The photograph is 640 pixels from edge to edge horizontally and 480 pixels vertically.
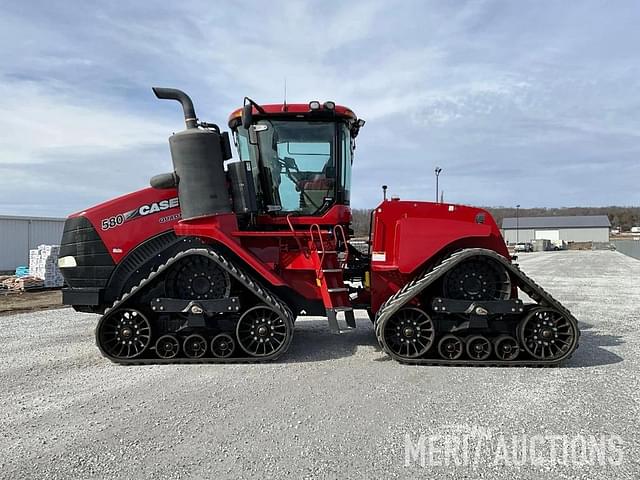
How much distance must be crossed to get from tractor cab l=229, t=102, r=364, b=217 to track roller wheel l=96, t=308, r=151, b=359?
198cm

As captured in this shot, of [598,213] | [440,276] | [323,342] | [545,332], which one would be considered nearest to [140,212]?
[323,342]

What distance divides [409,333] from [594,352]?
259cm

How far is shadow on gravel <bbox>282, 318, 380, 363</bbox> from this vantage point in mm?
6320

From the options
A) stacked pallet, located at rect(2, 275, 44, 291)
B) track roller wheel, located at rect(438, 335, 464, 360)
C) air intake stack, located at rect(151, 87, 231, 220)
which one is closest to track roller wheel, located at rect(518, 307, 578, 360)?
track roller wheel, located at rect(438, 335, 464, 360)

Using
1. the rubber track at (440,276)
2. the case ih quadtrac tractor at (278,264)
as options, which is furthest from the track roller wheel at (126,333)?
the rubber track at (440,276)

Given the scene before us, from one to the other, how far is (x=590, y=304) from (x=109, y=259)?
10222mm

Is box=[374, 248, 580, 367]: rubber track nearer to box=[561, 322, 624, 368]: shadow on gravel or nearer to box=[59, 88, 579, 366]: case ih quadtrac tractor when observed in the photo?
box=[59, 88, 579, 366]: case ih quadtrac tractor

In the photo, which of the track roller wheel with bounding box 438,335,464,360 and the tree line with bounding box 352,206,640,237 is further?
the tree line with bounding box 352,206,640,237

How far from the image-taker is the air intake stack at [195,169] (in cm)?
602

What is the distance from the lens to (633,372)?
5590 mm

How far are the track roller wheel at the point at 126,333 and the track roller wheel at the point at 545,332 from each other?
14.0 ft

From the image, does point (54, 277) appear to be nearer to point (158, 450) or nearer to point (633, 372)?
point (158, 450)

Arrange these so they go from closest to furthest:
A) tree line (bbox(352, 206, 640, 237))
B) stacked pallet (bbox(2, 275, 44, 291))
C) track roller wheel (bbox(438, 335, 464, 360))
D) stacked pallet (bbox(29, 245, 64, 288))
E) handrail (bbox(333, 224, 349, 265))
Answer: track roller wheel (bbox(438, 335, 464, 360)) < handrail (bbox(333, 224, 349, 265)) < stacked pallet (bbox(2, 275, 44, 291)) < stacked pallet (bbox(29, 245, 64, 288)) < tree line (bbox(352, 206, 640, 237))

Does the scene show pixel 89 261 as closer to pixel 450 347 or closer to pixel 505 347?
pixel 450 347
